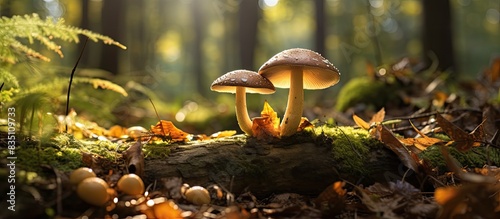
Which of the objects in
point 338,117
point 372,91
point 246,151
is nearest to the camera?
point 246,151

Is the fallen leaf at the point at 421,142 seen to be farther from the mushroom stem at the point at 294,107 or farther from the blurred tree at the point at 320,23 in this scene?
the blurred tree at the point at 320,23

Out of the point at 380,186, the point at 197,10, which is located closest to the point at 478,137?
the point at 380,186

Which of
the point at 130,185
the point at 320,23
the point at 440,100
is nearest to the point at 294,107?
the point at 130,185

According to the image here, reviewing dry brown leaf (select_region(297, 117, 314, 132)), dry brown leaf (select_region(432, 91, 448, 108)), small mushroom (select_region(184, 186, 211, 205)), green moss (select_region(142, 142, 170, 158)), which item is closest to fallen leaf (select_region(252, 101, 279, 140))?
dry brown leaf (select_region(297, 117, 314, 132))

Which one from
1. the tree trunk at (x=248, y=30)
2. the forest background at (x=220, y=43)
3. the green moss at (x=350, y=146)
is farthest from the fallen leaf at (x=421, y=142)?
the tree trunk at (x=248, y=30)

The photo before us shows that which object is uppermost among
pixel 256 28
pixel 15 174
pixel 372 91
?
pixel 256 28

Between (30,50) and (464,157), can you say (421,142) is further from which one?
(30,50)

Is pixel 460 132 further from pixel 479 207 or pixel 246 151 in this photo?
pixel 246 151
